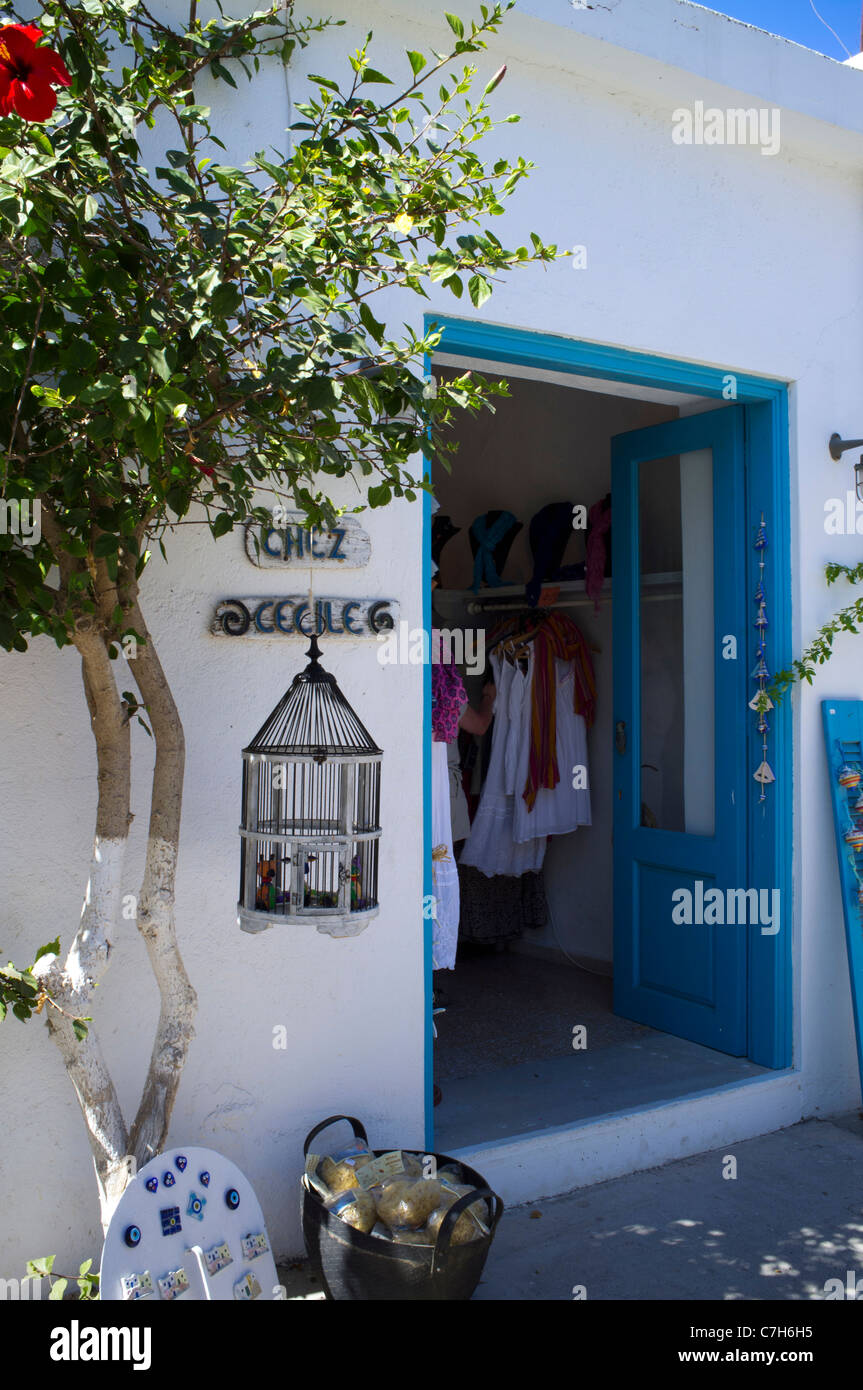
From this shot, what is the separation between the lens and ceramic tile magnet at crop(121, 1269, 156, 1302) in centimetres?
207

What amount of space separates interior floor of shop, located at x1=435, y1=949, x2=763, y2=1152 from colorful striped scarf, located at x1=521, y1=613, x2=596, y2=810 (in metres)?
0.96

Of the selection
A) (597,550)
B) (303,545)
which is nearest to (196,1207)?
(303,545)

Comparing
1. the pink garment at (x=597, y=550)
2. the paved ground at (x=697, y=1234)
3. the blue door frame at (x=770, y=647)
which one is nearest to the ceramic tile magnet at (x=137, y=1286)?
the paved ground at (x=697, y=1234)

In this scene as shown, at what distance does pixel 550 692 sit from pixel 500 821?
28.4 inches

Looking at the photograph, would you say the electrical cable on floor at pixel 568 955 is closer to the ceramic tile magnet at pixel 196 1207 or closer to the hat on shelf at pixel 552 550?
the hat on shelf at pixel 552 550

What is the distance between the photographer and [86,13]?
6.16 feet

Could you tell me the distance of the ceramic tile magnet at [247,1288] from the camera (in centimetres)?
228

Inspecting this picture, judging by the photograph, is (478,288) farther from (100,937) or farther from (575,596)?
(575,596)

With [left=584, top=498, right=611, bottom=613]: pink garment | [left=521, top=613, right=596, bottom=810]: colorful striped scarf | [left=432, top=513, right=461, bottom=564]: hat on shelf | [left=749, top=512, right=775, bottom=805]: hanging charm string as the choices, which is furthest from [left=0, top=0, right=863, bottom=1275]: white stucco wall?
[left=432, top=513, right=461, bottom=564]: hat on shelf

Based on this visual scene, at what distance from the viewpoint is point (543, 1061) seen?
13.9ft

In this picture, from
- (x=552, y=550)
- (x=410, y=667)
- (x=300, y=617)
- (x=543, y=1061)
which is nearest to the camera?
(x=300, y=617)

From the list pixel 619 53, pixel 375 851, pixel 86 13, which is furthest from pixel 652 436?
pixel 86 13

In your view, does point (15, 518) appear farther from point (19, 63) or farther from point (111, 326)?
point (19, 63)
